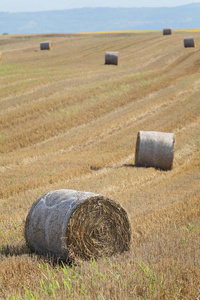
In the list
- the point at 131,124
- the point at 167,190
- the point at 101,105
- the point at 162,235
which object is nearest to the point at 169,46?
the point at 101,105

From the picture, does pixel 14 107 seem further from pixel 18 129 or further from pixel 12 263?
pixel 12 263

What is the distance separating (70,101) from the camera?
2419cm

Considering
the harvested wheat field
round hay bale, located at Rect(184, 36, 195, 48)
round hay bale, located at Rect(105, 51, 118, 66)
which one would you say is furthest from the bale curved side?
round hay bale, located at Rect(184, 36, 195, 48)

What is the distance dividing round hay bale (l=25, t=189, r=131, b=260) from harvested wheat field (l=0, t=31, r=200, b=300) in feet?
0.54

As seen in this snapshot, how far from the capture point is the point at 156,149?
13.8 meters

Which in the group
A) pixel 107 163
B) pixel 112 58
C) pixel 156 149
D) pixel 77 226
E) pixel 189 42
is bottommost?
pixel 107 163

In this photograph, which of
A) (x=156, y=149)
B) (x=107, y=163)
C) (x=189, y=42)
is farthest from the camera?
(x=189, y=42)

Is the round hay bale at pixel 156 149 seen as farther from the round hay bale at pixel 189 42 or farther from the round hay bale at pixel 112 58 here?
the round hay bale at pixel 189 42

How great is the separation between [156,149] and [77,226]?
835 centimetres

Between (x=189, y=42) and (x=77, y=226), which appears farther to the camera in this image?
(x=189, y=42)

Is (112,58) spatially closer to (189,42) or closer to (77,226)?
(189,42)

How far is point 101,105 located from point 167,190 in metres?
14.0

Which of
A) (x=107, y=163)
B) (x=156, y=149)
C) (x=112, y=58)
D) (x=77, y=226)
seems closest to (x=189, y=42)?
(x=112, y=58)

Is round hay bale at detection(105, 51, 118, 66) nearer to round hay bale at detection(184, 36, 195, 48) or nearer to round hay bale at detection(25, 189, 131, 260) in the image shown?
Result: round hay bale at detection(184, 36, 195, 48)
